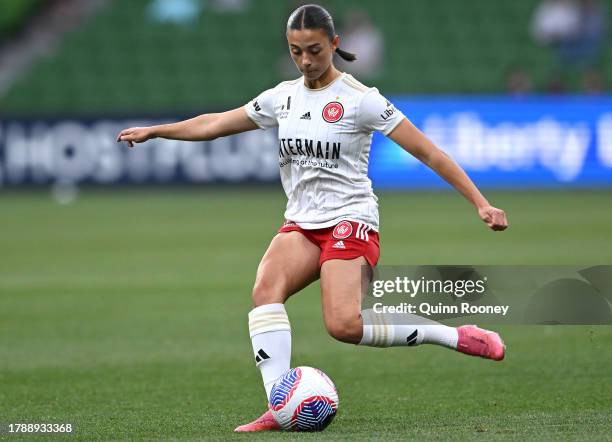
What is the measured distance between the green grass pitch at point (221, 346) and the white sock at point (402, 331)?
16.2 inches

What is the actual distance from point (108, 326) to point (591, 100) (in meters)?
14.0

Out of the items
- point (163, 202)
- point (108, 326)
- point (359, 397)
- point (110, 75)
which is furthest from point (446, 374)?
point (110, 75)

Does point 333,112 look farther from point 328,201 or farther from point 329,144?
point 328,201

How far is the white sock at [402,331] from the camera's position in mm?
6375

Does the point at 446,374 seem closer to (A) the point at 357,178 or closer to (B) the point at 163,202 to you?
(A) the point at 357,178

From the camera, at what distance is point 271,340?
20.8ft

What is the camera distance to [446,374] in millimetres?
8234

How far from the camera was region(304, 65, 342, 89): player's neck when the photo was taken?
21.1 feet

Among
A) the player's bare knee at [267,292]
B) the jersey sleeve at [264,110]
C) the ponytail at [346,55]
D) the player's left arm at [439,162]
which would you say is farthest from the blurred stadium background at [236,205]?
the ponytail at [346,55]

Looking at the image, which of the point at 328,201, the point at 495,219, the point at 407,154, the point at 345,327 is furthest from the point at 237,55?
the point at 495,219

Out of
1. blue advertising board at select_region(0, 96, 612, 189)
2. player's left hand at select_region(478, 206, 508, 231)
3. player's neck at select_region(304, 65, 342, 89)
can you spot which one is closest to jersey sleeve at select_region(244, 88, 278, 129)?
player's neck at select_region(304, 65, 342, 89)

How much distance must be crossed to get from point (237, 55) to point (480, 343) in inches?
866

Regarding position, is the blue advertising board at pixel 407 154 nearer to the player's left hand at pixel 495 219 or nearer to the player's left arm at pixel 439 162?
the player's left arm at pixel 439 162

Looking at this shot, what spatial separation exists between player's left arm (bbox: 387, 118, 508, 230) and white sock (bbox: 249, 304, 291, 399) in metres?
1.06
